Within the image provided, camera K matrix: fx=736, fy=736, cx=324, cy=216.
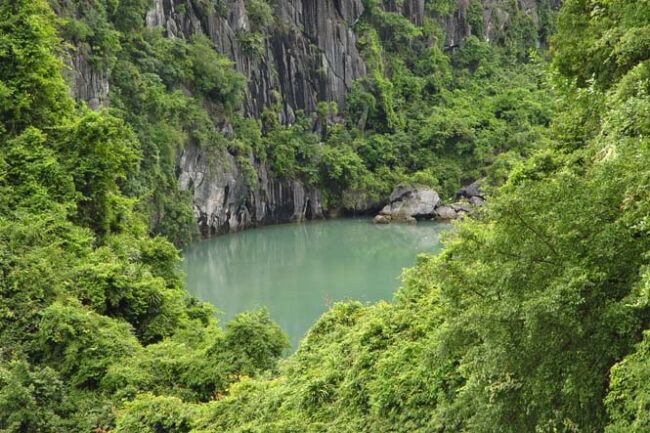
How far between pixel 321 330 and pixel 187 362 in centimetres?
149

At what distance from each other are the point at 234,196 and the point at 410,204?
26.9 ft

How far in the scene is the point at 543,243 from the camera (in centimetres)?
403

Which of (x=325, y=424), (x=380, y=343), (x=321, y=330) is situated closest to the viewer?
(x=325, y=424)

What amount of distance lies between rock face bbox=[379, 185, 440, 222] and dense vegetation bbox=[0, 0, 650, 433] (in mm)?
18416

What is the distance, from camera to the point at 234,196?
29.6 metres

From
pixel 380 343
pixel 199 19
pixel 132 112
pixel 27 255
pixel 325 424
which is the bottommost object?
pixel 325 424

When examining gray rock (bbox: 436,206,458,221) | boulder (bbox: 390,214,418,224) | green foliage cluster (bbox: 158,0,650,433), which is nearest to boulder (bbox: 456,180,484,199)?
gray rock (bbox: 436,206,458,221)

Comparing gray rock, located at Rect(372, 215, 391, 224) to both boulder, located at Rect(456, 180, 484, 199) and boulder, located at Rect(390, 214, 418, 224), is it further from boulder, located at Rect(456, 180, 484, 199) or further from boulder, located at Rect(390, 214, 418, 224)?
boulder, located at Rect(456, 180, 484, 199)

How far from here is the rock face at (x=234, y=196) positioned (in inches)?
1097

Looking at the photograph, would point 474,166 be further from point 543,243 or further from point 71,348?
point 543,243

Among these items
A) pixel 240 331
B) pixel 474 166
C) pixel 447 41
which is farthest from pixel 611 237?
pixel 447 41

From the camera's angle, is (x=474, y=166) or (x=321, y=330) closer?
(x=321, y=330)

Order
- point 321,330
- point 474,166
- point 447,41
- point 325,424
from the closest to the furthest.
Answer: point 325,424 < point 321,330 < point 474,166 < point 447,41

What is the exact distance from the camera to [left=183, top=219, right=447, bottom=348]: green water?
18.6m
